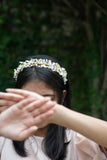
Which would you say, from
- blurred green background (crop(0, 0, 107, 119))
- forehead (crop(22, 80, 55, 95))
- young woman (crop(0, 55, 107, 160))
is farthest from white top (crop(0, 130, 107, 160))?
blurred green background (crop(0, 0, 107, 119))

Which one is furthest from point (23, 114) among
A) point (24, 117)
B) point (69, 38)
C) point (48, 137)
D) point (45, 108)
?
point (69, 38)

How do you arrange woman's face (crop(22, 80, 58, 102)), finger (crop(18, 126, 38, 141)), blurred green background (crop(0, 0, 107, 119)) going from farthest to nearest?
blurred green background (crop(0, 0, 107, 119)), woman's face (crop(22, 80, 58, 102)), finger (crop(18, 126, 38, 141))

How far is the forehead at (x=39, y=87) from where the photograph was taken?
167 centimetres

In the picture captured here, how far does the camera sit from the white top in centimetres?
172

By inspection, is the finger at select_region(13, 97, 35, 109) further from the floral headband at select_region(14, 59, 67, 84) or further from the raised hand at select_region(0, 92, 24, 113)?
the floral headband at select_region(14, 59, 67, 84)

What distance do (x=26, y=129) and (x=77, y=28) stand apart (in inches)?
107

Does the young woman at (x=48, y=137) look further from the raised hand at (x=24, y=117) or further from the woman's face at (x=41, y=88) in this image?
the raised hand at (x=24, y=117)

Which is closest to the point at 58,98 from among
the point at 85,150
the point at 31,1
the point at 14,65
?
the point at 85,150

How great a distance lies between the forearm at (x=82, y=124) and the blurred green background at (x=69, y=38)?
5.94 feet

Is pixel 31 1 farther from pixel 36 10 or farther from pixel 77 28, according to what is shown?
pixel 77 28

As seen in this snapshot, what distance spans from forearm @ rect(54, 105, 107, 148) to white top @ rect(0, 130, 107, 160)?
0.25 meters

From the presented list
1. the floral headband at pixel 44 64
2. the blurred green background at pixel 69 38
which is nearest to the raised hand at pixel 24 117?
the floral headband at pixel 44 64

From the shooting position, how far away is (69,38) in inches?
150

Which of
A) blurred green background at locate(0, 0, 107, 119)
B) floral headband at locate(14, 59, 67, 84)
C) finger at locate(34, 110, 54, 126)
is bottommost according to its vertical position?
finger at locate(34, 110, 54, 126)
